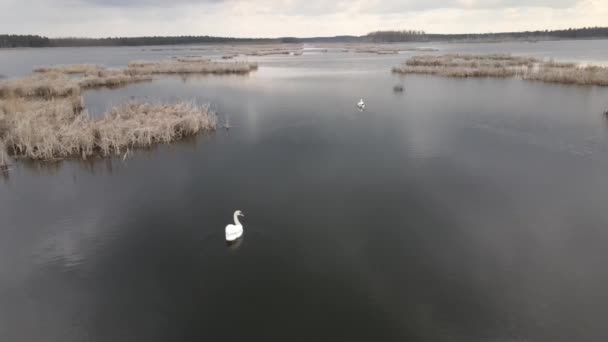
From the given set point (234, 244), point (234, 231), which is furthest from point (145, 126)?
point (234, 244)

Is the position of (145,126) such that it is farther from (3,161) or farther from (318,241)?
(318,241)

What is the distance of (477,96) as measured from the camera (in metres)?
28.9

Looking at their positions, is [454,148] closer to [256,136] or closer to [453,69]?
[256,136]

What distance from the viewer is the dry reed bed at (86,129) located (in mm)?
15344

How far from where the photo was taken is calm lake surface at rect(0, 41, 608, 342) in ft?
21.9

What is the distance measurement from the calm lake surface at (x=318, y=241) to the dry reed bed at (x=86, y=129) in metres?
0.89

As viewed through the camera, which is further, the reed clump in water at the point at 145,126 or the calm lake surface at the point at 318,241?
the reed clump in water at the point at 145,126

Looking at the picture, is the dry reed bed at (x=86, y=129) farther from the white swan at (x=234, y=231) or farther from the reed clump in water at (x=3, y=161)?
the white swan at (x=234, y=231)

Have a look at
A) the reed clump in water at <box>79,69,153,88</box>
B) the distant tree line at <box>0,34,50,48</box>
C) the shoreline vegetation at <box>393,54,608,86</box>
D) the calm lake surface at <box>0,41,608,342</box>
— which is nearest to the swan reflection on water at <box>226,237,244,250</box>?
the calm lake surface at <box>0,41,608,342</box>

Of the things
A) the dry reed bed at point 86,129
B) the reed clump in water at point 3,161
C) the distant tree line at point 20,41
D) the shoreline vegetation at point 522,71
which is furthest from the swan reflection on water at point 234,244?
the distant tree line at point 20,41

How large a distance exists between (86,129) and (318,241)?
42.9ft

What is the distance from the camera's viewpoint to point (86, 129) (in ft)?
53.3

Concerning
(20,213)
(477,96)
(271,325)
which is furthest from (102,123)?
(477,96)

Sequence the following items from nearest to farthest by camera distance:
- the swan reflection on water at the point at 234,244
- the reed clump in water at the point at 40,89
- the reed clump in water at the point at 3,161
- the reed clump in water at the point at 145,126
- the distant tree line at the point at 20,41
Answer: the swan reflection on water at the point at 234,244
the reed clump in water at the point at 3,161
the reed clump in water at the point at 145,126
the reed clump in water at the point at 40,89
the distant tree line at the point at 20,41
